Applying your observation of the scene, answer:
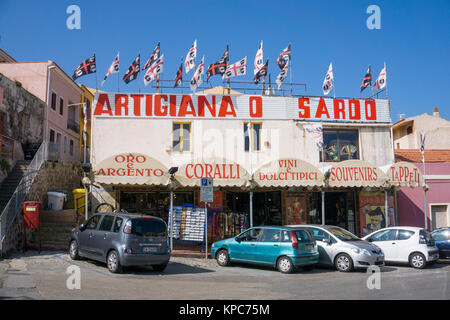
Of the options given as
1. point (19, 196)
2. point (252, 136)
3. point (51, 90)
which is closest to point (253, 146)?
point (252, 136)

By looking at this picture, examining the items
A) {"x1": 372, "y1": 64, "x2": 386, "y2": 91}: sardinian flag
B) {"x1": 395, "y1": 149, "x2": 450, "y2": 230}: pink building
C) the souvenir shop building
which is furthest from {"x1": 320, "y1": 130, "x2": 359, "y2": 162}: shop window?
{"x1": 395, "y1": 149, "x2": 450, "y2": 230}: pink building

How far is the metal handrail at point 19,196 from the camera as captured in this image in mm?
14094

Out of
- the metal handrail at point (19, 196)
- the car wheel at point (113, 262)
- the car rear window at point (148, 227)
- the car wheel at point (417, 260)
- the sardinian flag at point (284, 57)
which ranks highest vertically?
the sardinian flag at point (284, 57)

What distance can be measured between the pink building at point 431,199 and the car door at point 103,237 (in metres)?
16.3

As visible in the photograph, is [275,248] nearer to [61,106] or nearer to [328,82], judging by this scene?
[328,82]

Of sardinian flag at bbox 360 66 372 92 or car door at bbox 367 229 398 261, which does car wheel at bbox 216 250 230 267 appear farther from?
sardinian flag at bbox 360 66 372 92

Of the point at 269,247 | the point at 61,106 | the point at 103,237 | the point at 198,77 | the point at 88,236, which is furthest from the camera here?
the point at 61,106

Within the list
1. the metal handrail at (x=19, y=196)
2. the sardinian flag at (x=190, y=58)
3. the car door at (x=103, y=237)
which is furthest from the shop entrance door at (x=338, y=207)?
the metal handrail at (x=19, y=196)

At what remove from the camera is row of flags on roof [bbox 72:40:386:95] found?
2084 cm

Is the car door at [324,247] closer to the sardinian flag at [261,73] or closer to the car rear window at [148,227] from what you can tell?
the car rear window at [148,227]

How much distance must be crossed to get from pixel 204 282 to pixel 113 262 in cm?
281

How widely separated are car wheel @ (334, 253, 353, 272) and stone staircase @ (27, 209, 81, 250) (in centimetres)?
1051

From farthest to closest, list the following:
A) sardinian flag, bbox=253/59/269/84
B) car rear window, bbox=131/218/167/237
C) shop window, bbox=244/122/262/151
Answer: sardinian flag, bbox=253/59/269/84, shop window, bbox=244/122/262/151, car rear window, bbox=131/218/167/237

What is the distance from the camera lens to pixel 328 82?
892 inches
